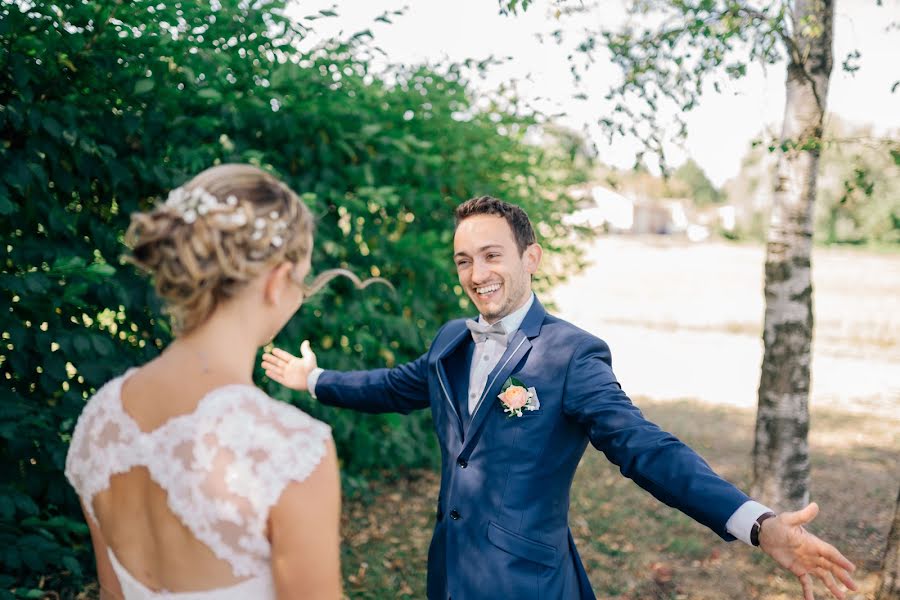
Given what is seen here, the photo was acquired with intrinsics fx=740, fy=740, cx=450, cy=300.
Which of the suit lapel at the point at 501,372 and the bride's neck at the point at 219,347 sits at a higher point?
the bride's neck at the point at 219,347

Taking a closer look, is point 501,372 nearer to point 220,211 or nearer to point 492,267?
point 492,267

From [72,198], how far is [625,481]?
5.82 m

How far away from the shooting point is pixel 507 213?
297 cm

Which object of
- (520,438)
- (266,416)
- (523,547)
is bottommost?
(523,547)

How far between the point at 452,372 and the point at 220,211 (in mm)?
1550

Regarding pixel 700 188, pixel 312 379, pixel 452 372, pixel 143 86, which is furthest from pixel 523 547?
pixel 700 188

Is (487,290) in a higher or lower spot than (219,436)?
higher

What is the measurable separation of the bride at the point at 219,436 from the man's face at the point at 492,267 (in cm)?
129

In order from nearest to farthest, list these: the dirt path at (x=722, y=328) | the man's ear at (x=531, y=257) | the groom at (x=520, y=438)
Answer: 1. the groom at (x=520, y=438)
2. the man's ear at (x=531, y=257)
3. the dirt path at (x=722, y=328)

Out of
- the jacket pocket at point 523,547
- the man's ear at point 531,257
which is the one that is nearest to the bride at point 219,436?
the jacket pocket at point 523,547

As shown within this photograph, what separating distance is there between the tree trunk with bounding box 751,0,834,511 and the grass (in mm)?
719

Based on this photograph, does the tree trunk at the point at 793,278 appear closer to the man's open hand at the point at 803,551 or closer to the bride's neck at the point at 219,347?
the man's open hand at the point at 803,551

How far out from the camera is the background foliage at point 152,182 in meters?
3.51

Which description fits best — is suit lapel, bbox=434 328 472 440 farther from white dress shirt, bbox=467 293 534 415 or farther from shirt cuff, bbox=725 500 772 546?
shirt cuff, bbox=725 500 772 546
